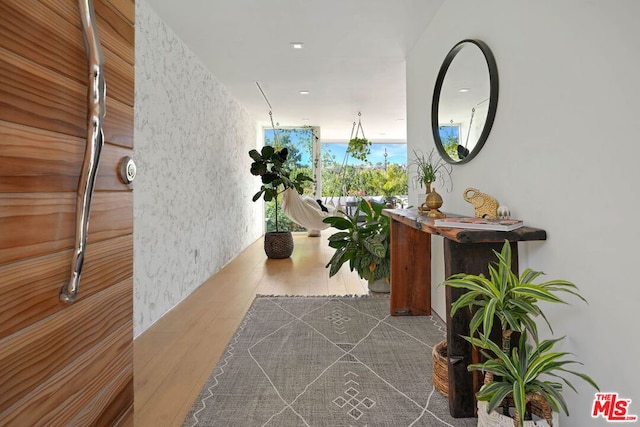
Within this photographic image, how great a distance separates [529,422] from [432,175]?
1363 millimetres

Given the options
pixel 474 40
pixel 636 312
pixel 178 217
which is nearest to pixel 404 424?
pixel 636 312

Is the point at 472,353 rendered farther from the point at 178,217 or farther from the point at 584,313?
the point at 178,217

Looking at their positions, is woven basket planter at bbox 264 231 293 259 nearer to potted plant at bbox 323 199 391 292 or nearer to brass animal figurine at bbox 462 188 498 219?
potted plant at bbox 323 199 391 292

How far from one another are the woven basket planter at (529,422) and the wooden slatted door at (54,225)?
3.33 ft

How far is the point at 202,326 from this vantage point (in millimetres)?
2412

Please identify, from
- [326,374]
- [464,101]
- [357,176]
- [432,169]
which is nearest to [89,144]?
[326,374]

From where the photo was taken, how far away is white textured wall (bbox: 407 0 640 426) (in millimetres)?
1002

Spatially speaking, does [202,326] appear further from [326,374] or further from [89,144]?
[89,144]

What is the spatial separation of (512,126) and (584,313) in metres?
0.77

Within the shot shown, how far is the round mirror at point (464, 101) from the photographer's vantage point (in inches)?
68.8

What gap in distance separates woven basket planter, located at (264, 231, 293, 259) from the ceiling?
5.74 feet
